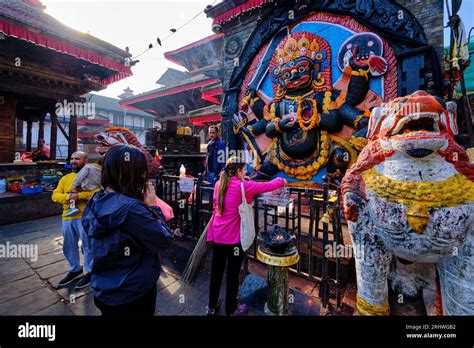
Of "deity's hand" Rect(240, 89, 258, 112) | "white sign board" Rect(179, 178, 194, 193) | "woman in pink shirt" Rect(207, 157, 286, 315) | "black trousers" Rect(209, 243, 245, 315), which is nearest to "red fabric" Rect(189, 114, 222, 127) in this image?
"deity's hand" Rect(240, 89, 258, 112)

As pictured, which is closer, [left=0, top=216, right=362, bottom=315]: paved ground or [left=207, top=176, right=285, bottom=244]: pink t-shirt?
[left=207, top=176, right=285, bottom=244]: pink t-shirt

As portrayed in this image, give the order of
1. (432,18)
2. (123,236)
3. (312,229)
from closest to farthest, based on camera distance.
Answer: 1. (123,236)
2. (312,229)
3. (432,18)

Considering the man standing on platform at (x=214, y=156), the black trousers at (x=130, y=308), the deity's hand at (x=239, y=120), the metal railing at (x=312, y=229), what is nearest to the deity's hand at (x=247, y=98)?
the deity's hand at (x=239, y=120)

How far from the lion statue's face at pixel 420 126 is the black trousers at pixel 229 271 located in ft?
5.77

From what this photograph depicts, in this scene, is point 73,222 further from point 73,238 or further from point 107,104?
point 107,104

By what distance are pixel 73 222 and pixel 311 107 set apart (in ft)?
17.2

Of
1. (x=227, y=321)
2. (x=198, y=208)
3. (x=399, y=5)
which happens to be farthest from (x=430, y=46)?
(x=227, y=321)

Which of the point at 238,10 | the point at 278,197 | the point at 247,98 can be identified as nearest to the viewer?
the point at 278,197

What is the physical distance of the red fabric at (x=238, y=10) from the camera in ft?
19.7

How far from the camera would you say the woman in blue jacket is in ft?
4.25

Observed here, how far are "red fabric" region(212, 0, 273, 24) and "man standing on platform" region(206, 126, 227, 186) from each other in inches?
158

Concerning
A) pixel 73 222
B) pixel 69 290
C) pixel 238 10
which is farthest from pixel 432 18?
pixel 69 290

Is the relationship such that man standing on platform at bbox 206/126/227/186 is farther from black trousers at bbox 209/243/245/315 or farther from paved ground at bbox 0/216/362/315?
black trousers at bbox 209/243/245/315

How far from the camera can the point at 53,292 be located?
2.79 m
